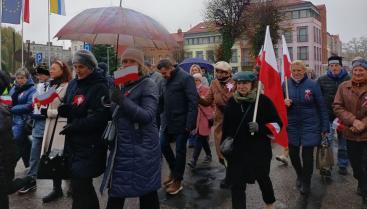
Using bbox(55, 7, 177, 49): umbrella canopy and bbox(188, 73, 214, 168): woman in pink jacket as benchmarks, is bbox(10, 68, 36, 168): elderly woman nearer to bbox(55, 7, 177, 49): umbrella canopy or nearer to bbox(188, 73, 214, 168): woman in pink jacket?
bbox(55, 7, 177, 49): umbrella canopy

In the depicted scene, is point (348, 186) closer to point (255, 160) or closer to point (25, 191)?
point (255, 160)

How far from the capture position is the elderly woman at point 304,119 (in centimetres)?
555

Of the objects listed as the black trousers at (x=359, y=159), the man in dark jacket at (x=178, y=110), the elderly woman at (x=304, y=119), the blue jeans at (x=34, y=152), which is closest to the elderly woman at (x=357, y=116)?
the black trousers at (x=359, y=159)

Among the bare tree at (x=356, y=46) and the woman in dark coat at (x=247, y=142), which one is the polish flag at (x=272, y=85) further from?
the bare tree at (x=356, y=46)

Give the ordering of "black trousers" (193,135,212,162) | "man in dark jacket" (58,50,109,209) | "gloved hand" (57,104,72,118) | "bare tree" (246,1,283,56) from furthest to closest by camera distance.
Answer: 1. "bare tree" (246,1,283,56)
2. "black trousers" (193,135,212,162)
3. "gloved hand" (57,104,72,118)
4. "man in dark jacket" (58,50,109,209)

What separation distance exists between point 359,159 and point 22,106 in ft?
15.7

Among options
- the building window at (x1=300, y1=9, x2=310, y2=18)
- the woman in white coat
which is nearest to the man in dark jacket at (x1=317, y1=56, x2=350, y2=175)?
the woman in white coat

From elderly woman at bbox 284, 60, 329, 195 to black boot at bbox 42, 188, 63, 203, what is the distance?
340cm

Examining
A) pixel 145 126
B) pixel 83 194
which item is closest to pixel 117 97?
pixel 145 126

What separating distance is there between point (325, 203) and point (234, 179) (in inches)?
63.8

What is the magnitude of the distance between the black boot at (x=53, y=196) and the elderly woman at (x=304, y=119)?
11.2ft

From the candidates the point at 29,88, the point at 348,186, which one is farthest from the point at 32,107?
the point at 348,186

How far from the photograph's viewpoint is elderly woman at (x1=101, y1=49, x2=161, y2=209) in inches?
141

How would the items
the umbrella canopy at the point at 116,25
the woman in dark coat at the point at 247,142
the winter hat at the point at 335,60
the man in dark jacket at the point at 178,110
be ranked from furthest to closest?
the winter hat at the point at 335,60 < the man in dark jacket at the point at 178,110 < the woman in dark coat at the point at 247,142 < the umbrella canopy at the point at 116,25
